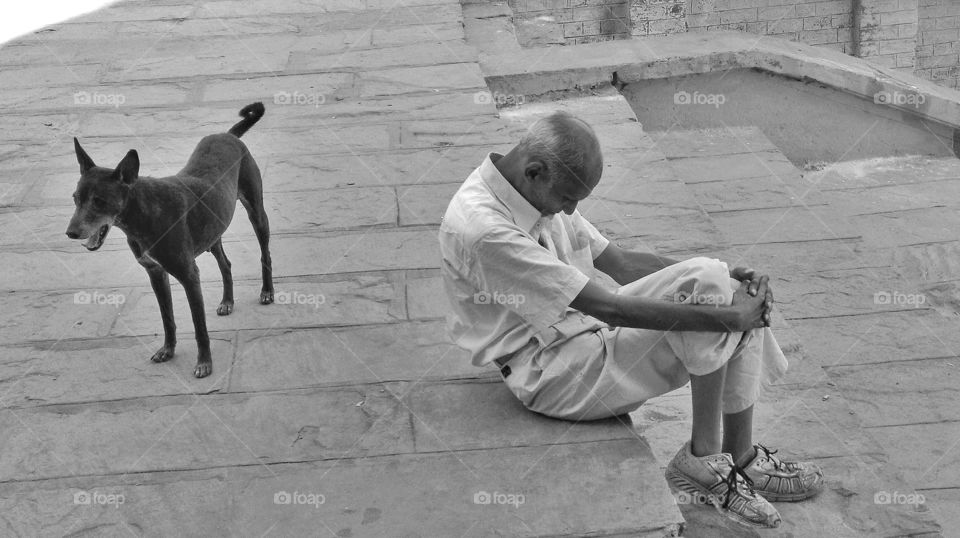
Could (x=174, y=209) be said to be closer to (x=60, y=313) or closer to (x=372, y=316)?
(x=372, y=316)

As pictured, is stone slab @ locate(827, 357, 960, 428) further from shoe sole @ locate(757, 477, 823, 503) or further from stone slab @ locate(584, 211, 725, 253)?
shoe sole @ locate(757, 477, 823, 503)

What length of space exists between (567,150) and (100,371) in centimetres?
192

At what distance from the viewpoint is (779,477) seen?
318 cm

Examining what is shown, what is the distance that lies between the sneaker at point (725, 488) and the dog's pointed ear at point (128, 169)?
1893 mm

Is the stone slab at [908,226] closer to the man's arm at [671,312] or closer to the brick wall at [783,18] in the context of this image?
the man's arm at [671,312]

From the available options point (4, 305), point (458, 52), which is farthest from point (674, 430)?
point (458, 52)

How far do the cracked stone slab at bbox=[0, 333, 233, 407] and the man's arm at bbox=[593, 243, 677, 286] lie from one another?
4.53 feet

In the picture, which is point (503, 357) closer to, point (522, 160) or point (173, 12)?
point (522, 160)

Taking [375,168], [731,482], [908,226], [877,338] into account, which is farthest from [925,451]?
[375,168]

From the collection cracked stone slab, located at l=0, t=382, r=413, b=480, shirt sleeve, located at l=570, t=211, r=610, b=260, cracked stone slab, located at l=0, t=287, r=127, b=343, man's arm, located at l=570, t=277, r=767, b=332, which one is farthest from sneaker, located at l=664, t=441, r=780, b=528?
cracked stone slab, located at l=0, t=287, r=127, b=343

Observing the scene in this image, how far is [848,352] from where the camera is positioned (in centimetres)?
498

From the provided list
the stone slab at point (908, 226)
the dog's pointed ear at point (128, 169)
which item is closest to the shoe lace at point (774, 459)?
the dog's pointed ear at point (128, 169)

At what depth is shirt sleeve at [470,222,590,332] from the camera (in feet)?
9.45

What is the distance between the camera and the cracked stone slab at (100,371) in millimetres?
3506
